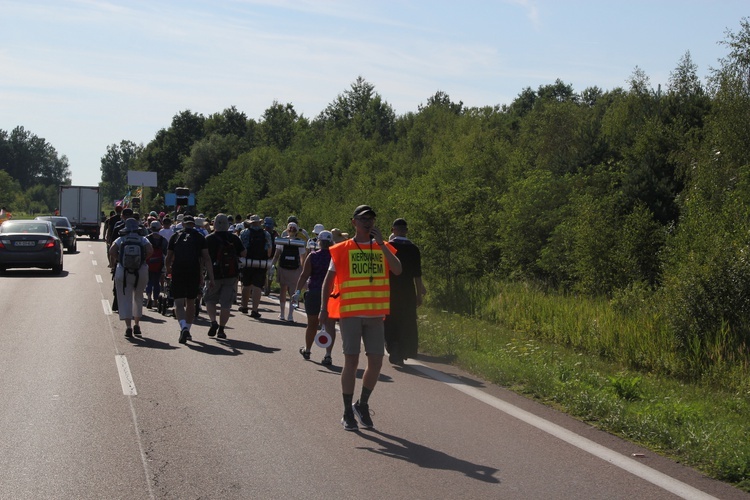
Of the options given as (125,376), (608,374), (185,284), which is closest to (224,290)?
(185,284)

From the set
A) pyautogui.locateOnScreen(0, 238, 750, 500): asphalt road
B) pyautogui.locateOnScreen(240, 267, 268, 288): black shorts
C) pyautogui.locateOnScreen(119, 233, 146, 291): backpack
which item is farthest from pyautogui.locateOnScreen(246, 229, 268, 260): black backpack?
pyautogui.locateOnScreen(0, 238, 750, 500): asphalt road

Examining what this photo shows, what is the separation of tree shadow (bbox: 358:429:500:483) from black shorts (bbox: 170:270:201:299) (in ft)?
22.8

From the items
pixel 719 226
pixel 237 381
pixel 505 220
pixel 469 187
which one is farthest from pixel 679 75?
pixel 237 381

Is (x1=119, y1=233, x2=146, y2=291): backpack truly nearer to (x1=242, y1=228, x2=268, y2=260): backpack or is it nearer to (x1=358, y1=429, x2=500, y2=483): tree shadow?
(x1=242, y1=228, x2=268, y2=260): backpack

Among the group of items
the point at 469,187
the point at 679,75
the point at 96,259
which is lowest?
the point at 96,259

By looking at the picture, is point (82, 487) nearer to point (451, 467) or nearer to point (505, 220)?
point (451, 467)

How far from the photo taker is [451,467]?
6.88 metres

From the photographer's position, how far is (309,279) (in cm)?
1337

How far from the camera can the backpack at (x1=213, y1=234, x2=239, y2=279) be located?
14.8 meters

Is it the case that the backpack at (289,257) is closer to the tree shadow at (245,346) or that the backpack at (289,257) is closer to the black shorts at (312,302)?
the tree shadow at (245,346)

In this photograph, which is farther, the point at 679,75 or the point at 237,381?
the point at 679,75

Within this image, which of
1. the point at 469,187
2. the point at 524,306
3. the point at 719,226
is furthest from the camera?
the point at 719,226

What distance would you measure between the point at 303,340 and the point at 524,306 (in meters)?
6.10

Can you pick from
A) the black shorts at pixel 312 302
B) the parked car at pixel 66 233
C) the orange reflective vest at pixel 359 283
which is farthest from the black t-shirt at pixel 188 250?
the parked car at pixel 66 233
